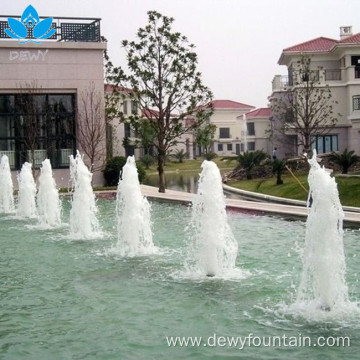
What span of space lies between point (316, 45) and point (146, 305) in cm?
3458

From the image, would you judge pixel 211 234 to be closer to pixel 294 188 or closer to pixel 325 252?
pixel 325 252

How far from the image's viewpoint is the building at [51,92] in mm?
27125

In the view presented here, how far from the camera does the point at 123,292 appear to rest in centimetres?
780

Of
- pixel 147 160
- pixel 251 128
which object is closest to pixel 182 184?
pixel 147 160

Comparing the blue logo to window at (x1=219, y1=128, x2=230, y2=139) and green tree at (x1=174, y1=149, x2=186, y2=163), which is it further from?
window at (x1=219, y1=128, x2=230, y2=139)

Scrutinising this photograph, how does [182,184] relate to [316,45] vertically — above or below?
below

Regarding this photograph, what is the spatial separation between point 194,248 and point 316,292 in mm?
→ 2914

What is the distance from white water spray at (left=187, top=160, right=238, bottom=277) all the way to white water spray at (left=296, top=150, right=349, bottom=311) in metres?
2.07

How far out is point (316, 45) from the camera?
127ft

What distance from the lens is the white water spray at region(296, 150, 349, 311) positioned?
6578mm

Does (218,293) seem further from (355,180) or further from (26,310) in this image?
(355,180)

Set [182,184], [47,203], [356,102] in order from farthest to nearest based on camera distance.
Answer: [356,102] < [182,184] < [47,203]

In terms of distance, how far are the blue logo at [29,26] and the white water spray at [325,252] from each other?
23.1 m

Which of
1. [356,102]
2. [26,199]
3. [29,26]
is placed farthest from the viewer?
[356,102]
